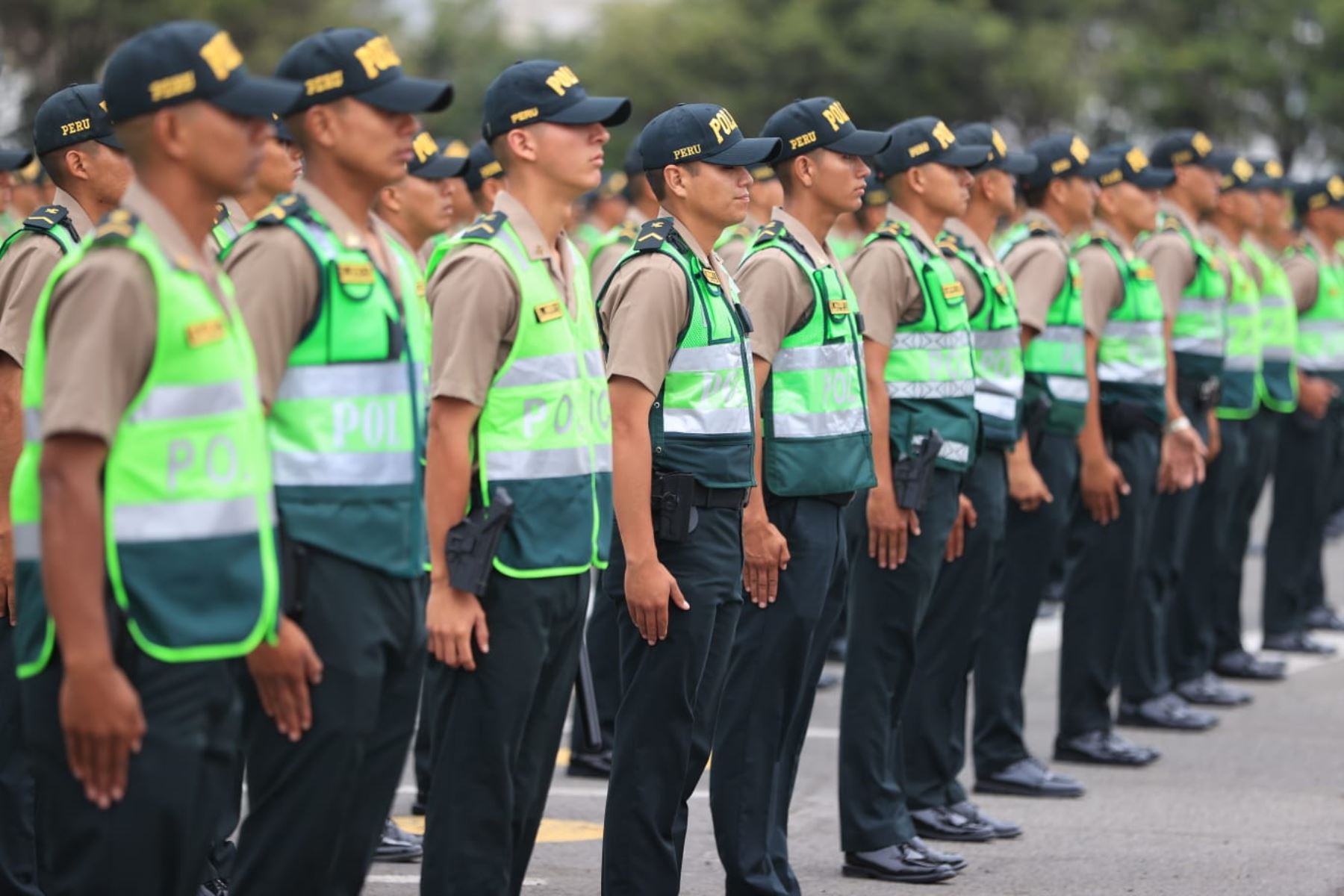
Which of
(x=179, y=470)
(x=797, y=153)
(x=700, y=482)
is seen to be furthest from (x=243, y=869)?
(x=797, y=153)

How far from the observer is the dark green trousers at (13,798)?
18.7 ft

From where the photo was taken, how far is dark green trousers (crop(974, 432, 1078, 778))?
8.27 m

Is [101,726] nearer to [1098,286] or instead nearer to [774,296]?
[774,296]

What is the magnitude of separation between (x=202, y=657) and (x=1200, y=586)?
776cm

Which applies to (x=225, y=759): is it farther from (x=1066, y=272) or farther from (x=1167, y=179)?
(x=1167, y=179)

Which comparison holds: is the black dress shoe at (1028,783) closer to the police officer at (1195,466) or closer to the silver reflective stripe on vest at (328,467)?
the police officer at (1195,466)

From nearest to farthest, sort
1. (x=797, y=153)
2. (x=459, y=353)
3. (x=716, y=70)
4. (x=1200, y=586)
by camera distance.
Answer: (x=459, y=353), (x=797, y=153), (x=1200, y=586), (x=716, y=70)

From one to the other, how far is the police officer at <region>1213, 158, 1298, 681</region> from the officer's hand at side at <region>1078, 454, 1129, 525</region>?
238 centimetres

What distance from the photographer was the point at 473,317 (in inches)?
183

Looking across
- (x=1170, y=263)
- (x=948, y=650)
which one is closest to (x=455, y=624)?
(x=948, y=650)

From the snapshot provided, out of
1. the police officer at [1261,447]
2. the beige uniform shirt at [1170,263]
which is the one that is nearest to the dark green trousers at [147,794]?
the beige uniform shirt at [1170,263]

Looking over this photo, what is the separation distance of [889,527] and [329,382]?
A: 121 inches

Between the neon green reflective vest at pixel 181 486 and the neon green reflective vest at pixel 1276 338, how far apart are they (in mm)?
8350

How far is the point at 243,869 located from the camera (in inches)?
166
